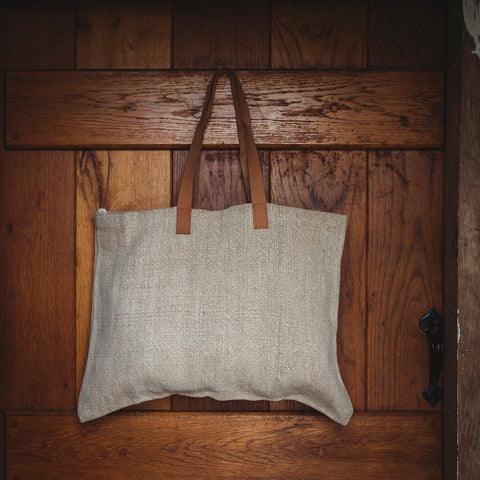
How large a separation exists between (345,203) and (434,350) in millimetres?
360

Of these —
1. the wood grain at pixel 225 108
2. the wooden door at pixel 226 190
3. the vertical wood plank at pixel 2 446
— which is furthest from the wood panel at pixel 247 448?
the wood grain at pixel 225 108

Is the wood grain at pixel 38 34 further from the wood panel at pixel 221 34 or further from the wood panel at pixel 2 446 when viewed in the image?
the wood panel at pixel 2 446

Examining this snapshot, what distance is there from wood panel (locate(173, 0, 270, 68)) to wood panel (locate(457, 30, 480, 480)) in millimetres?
413

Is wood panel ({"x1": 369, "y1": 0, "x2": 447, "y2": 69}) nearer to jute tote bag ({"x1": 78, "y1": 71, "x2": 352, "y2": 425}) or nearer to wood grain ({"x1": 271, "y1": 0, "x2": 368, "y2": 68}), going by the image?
wood grain ({"x1": 271, "y1": 0, "x2": 368, "y2": 68})

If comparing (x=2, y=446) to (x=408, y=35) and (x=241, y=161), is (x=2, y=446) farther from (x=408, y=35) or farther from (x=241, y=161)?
(x=408, y=35)

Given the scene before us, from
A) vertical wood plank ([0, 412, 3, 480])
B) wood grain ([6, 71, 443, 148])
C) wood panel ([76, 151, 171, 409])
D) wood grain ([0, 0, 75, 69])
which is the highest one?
wood grain ([0, 0, 75, 69])

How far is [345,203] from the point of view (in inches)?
33.2

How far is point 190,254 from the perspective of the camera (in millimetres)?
777

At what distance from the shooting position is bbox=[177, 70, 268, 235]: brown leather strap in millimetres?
775

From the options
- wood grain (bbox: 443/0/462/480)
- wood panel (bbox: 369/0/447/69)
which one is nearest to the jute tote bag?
wood grain (bbox: 443/0/462/480)

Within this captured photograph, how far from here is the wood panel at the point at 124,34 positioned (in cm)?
83

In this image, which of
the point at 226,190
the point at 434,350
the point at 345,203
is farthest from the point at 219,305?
the point at 434,350

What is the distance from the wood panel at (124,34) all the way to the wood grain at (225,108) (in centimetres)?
4

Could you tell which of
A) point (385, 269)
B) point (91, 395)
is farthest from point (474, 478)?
point (91, 395)
